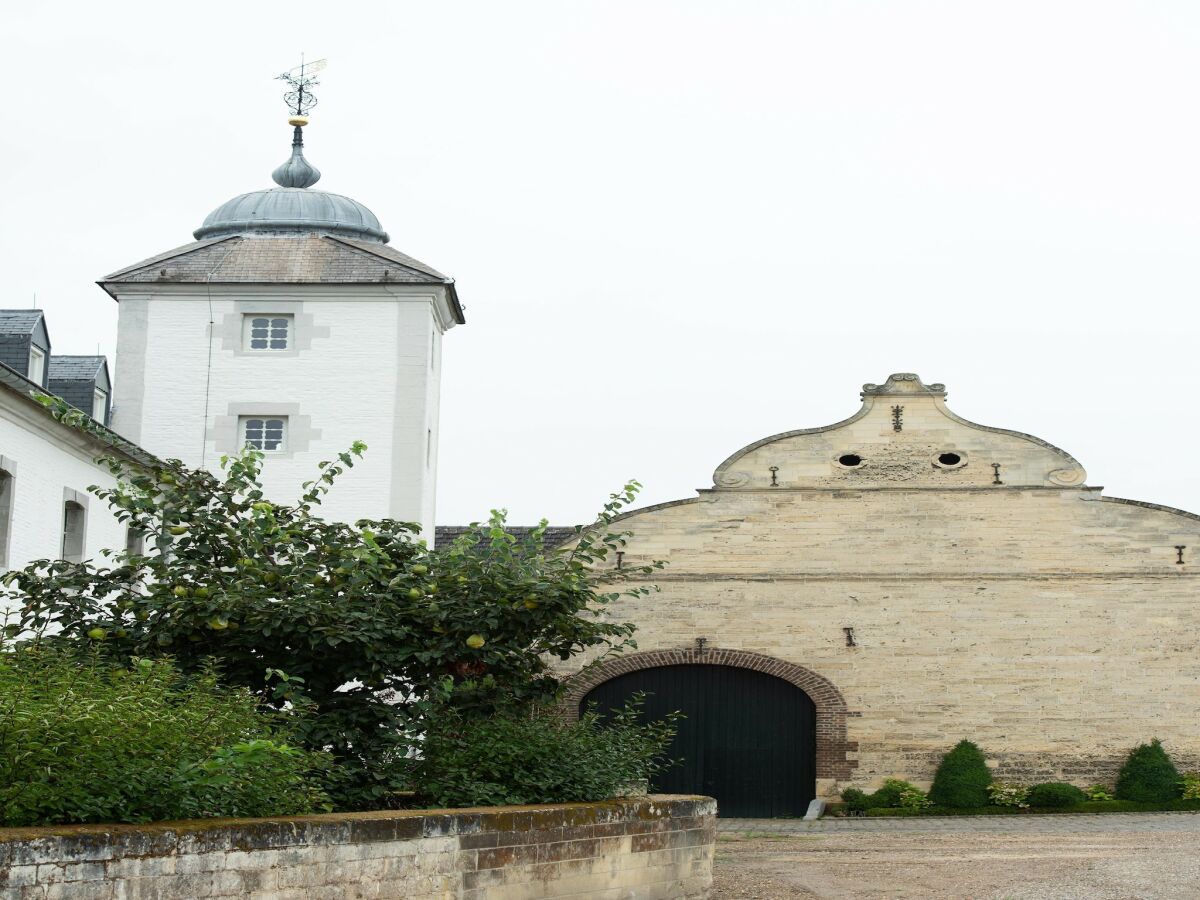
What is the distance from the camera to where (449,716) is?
13.3 m

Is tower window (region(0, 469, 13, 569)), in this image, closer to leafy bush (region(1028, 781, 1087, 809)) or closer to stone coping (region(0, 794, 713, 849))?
stone coping (region(0, 794, 713, 849))

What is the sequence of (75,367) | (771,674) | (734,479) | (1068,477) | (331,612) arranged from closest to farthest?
1. (331,612)
2. (771,674)
3. (1068,477)
4. (734,479)
5. (75,367)

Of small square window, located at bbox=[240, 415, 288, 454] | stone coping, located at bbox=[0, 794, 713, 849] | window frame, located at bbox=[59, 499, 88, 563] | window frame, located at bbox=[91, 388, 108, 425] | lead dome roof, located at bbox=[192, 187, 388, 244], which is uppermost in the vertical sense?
lead dome roof, located at bbox=[192, 187, 388, 244]

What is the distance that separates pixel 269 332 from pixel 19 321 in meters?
4.44

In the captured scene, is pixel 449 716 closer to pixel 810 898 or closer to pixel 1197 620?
pixel 810 898

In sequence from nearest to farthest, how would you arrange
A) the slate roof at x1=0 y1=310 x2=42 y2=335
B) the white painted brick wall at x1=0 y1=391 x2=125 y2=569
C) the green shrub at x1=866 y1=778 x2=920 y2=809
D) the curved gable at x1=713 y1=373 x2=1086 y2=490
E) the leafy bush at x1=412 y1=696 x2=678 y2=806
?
the leafy bush at x1=412 y1=696 x2=678 y2=806 < the white painted brick wall at x1=0 y1=391 x2=125 y2=569 < the slate roof at x1=0 y1=310 x2=42 y2=335 < the green shrub at x1=866 y1=778 x2=920 y2=809 < the curved gable at x1=713 y1=373 x2=1086 y2=490

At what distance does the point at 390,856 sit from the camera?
10.4 meters

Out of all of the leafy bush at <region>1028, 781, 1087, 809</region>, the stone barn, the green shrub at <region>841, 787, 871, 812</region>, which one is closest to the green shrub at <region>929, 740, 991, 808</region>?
the stone barn

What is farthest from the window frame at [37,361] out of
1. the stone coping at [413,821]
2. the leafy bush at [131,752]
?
the stone coping at [413,821]

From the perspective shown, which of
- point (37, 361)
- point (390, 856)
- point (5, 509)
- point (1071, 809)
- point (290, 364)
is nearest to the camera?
point (390, 856)

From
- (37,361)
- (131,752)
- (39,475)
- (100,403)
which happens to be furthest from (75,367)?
(131,752)

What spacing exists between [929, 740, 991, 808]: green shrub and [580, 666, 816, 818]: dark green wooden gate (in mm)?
2135

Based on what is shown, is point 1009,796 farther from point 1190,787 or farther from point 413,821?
point 413,821

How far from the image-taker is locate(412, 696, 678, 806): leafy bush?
1235 cm
